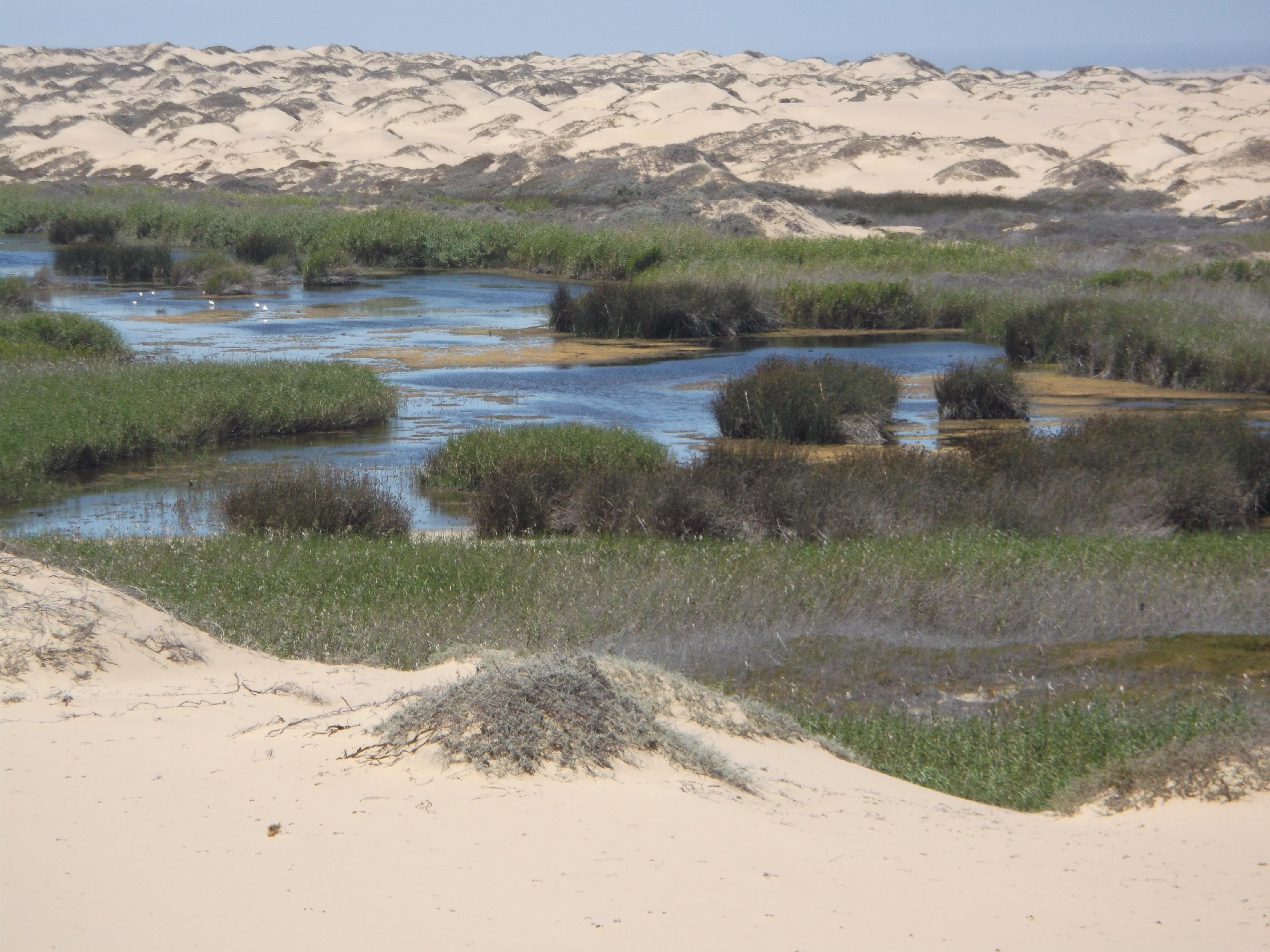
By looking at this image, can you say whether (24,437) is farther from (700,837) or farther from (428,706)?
(700,837)

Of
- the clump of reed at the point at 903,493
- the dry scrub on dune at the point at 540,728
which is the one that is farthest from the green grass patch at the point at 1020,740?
the clump of reed at the point at 903,493

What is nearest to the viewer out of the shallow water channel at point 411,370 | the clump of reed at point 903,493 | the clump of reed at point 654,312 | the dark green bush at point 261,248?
the clump of reed at point 903,493

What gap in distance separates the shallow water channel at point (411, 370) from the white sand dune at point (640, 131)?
24.4 m

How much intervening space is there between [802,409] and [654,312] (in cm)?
1148

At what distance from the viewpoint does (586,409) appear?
66.9 ft

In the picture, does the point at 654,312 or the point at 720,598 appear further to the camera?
the point at 654,312

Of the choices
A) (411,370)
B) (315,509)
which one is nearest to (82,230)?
(411,370)

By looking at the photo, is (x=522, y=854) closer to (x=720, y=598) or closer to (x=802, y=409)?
(x=720, y=598)

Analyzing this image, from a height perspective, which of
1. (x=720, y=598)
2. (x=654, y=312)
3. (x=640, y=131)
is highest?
(x=640, y=131)

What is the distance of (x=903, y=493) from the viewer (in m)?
12.9

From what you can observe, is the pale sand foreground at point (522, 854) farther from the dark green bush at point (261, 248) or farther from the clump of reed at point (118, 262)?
the dark green bush at point (261, 248)

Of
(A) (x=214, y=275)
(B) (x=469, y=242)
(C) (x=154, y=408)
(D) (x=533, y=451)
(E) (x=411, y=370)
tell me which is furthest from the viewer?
(B) (x=469, y=242)

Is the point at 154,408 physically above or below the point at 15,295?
below

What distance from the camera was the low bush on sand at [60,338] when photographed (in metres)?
21.4
